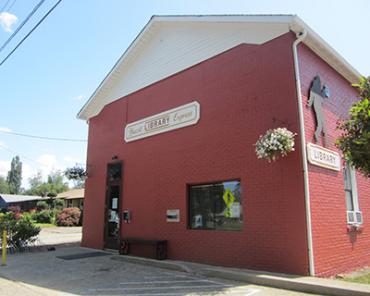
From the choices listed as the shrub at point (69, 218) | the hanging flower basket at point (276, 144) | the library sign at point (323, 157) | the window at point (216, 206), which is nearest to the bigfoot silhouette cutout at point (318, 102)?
the library sign at point (323, 157)

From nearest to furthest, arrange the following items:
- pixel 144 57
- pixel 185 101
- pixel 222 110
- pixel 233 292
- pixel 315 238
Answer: pixel 233 292, pixel 315 238, pixel 222 110, pixel 185 101, pixel 144 57

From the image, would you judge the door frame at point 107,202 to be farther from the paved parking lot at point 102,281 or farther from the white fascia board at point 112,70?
the white fascia board at point 112,70

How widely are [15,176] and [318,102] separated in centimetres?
10398

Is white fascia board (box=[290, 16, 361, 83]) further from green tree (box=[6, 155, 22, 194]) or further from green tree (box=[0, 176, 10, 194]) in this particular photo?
green tree (box=[0, 176, 10, 194])

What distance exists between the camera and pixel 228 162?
920 centimetres

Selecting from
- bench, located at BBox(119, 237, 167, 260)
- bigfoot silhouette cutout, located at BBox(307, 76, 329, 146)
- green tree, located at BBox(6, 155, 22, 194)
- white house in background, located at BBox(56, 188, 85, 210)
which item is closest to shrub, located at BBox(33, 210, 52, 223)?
white house in background, located at BBox(56, 188, 85, 210)

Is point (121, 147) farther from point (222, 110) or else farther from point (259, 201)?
point (259, 201)

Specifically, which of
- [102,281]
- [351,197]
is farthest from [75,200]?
[351,197]

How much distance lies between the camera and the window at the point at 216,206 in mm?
8922

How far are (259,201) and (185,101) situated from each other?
4.30 m

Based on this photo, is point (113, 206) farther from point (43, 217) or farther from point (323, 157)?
point (43, 217)

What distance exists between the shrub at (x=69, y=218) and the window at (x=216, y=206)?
2376cm

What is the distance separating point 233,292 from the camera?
6641mm

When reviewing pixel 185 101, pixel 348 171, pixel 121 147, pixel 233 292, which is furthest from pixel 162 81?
pixel 233 292
